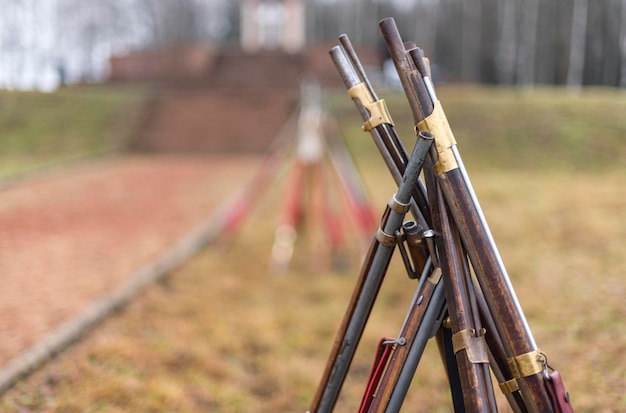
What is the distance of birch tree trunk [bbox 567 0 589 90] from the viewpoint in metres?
25.1

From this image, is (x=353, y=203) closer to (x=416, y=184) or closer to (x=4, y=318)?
(x=4, y=318)

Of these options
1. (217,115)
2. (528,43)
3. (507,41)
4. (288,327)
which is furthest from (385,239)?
(507,41)

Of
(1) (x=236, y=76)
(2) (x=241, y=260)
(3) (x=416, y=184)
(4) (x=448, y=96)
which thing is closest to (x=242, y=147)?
(4) (x=448, y=96)

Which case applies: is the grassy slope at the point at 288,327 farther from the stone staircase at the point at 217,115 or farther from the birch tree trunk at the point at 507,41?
the birch tree trunk at the point at 507,41

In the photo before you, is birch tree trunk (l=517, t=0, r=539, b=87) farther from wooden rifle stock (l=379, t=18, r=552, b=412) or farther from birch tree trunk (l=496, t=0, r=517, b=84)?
wooden rifle stock (l=379, t=18, r=552, b=412)

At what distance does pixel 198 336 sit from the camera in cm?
421

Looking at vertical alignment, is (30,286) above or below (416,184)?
below

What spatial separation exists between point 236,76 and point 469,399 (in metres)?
22.4

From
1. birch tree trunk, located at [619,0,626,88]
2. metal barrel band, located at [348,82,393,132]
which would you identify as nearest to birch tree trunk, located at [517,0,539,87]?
birch tree trunk, located at [619,0,626,88]

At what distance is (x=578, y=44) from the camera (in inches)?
1022

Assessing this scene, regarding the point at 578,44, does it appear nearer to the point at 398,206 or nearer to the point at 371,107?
the point at 371,107

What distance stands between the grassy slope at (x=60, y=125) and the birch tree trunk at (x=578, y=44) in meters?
18.2

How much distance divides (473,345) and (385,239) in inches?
14.9

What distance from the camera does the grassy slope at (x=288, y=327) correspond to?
3.15m
